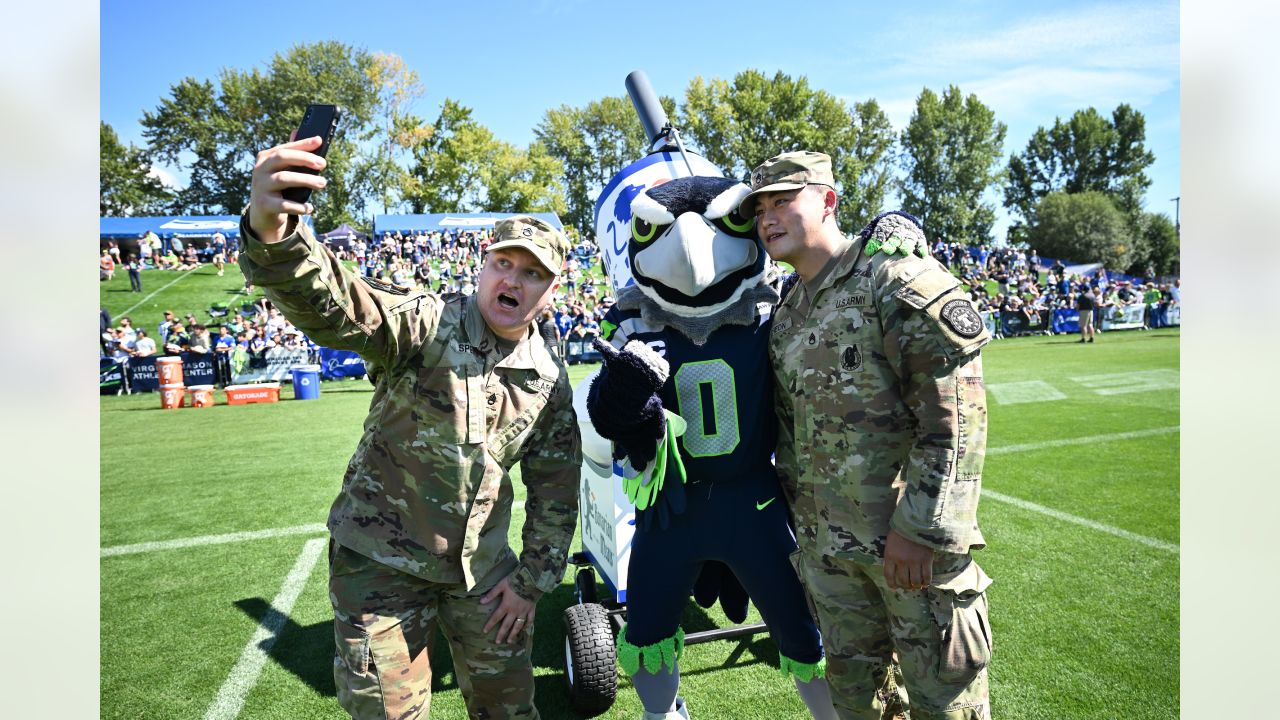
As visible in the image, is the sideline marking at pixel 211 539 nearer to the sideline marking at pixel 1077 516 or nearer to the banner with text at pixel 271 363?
the sideline marking at pixel 1077 516

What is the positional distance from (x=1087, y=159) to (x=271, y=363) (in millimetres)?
71831

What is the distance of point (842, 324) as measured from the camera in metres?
2.31

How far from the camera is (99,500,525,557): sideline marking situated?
233 inches

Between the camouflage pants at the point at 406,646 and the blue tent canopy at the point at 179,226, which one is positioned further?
the blue tent canopy at the point at 179,226

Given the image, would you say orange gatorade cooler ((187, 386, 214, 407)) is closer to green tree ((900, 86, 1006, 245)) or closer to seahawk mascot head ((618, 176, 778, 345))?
seahawk mascot head ((618, 176, 778, 345))

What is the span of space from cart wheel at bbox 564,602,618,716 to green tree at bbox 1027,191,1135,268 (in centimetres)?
6231

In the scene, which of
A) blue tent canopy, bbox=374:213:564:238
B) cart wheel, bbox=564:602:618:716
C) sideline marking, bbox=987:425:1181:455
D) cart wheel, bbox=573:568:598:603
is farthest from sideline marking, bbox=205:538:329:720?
blue tent canopy, bbox=374:213:564:238

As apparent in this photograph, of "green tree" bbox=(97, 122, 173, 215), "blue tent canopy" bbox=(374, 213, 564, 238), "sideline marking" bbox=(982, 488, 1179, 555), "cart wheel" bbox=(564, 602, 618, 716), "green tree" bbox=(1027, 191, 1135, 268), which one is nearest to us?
"cart wheel" bbox=(564, 602, 618, 716)

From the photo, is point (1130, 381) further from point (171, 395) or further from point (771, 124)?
point (771, 124)

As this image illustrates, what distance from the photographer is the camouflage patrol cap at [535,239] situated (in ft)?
7.63

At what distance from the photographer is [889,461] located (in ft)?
7.42

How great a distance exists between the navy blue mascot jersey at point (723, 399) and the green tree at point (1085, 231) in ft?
204

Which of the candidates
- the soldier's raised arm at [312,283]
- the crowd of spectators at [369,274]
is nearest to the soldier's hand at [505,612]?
the soldier's raised arm at [312,283]

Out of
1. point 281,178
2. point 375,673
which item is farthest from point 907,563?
point 281,178
